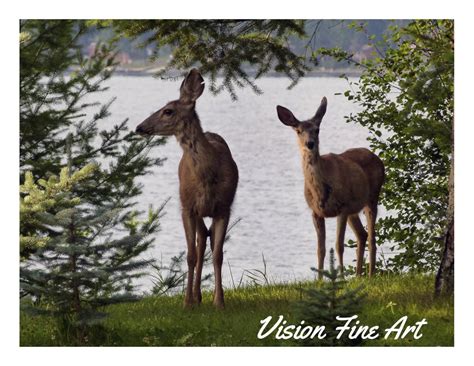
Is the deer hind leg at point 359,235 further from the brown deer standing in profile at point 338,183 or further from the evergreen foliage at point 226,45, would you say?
the evergreen foliage at point 226,45

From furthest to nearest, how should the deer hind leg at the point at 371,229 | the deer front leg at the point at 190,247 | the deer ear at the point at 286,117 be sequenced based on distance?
the deer hind leg at the point at 371,229 → the deer ear at the point at 286,117 → the deer front leg at the point at 190,247

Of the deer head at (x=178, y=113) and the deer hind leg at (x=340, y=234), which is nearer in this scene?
the deer head at (x=178, y=113)

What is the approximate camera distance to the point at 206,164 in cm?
1143

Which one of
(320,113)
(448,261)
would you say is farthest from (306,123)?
(448,261)

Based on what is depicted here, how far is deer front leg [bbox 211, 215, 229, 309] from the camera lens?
1151 centimetres

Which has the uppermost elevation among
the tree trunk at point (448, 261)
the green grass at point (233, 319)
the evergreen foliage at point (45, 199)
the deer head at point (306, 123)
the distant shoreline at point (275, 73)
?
the distant shoreline at point (275, 73)

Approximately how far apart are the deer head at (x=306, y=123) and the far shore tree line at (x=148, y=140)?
473 mm

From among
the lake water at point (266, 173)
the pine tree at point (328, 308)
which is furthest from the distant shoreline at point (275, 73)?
the pine tree at point (328, 308)

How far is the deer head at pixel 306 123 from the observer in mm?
11680

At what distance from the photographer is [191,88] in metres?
11.4

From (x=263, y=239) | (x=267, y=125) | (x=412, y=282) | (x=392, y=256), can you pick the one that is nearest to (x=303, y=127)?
(x=267, y=125)

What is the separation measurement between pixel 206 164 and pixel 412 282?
114 inches

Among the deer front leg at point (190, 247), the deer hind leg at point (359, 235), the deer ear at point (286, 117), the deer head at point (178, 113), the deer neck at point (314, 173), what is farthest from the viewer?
the deer hind leg at point (359, 235)

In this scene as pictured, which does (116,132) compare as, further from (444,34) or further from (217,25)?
(444,34)
